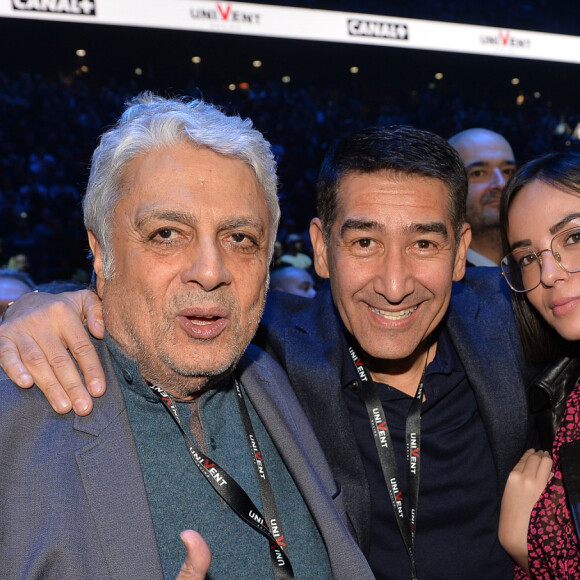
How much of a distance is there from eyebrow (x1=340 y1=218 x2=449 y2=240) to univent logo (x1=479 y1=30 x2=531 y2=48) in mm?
10872

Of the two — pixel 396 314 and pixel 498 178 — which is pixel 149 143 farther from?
pixel 498 178

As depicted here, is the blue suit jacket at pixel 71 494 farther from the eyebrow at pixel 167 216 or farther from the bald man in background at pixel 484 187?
the bald man in background at pixel 484 187

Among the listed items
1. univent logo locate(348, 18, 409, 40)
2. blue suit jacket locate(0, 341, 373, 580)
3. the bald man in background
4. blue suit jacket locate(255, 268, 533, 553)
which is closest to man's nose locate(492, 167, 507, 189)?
the bald man in background

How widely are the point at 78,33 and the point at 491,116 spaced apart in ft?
28.8

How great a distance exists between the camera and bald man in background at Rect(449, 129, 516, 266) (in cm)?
422

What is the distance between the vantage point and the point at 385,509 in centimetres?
212

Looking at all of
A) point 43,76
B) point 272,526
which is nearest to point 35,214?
point 43,76

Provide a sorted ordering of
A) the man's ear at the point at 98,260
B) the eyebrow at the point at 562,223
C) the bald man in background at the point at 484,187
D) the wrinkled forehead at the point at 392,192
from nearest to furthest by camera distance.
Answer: the man's ear at the point at 98,260, the eyebrow at the point at 562,223, the wrinkled forehead at the point at 392,192, the bald man in background at the point at 484,187

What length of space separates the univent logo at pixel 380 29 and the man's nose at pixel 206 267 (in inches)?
413

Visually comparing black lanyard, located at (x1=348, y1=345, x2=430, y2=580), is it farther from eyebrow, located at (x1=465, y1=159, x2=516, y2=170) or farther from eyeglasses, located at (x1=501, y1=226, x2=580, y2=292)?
eyebrow, located at (x1=465, y1=159, x2=516, y2=170)

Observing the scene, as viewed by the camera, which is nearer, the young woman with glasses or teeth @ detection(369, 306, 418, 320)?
the young woman with glasses

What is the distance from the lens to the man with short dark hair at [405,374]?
210cm

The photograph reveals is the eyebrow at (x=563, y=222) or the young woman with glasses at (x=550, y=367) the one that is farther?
the eyebrow at (x=563, y=222)

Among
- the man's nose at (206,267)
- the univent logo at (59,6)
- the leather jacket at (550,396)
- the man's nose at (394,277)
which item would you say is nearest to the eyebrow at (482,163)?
the leather jacket at (550,396)
